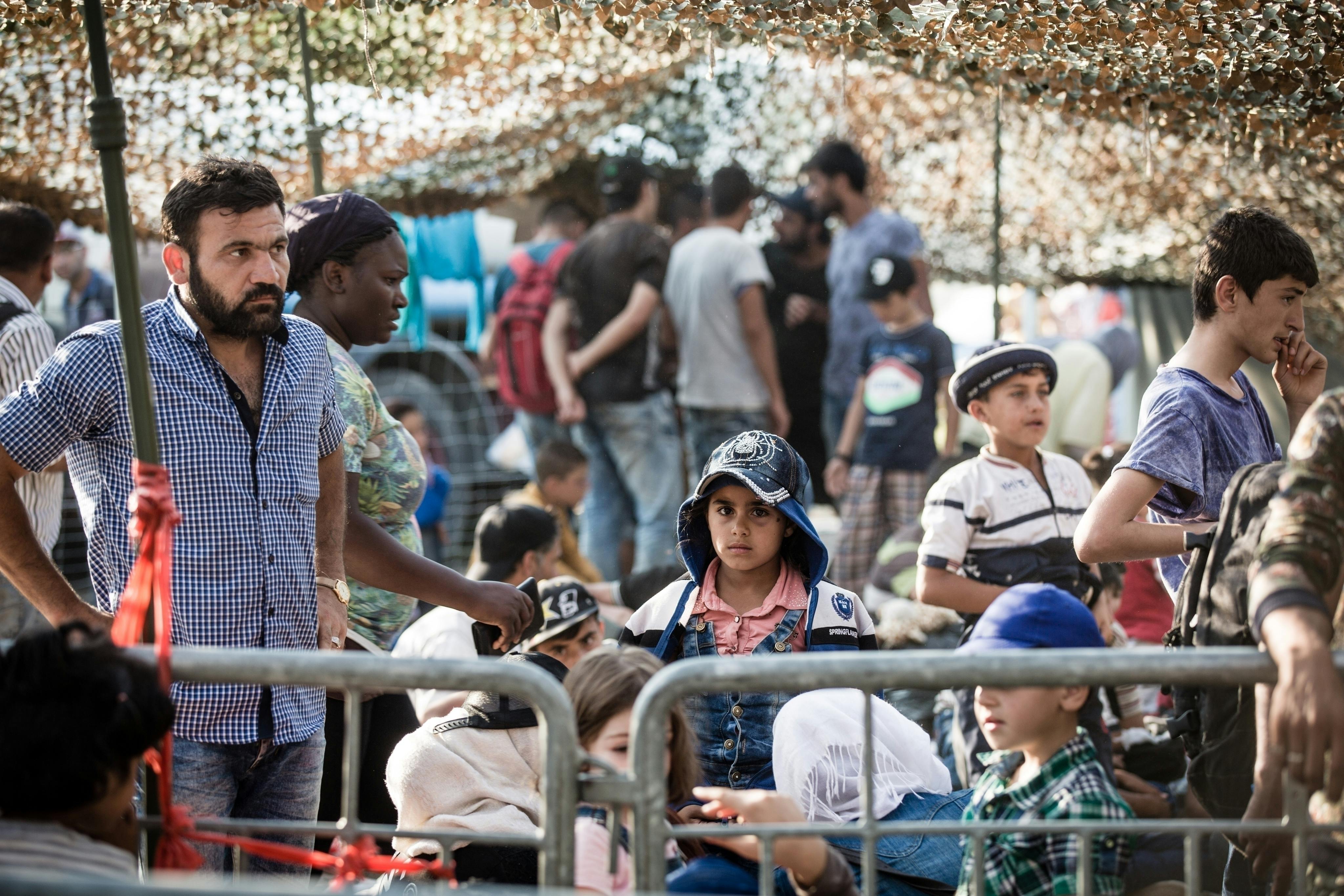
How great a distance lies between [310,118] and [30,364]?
147 centimetres

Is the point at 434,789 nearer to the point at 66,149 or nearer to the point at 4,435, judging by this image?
the point at 4,435

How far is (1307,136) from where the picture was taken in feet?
12.9

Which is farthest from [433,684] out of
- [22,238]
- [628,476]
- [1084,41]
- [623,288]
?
[623,288]

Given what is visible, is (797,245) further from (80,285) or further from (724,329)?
(80,285)

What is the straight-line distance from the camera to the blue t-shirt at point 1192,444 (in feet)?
9.72

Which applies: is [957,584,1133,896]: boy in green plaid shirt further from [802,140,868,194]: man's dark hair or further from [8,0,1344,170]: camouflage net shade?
[802,140,868,194]: man's dark hair

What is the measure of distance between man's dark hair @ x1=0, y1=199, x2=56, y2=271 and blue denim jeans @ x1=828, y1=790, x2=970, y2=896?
3677mm

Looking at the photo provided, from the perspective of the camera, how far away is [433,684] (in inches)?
82.2

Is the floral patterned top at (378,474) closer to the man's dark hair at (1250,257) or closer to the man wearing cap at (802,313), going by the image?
the man's dark hair at (1250,257)

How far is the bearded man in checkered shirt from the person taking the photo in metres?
2.63

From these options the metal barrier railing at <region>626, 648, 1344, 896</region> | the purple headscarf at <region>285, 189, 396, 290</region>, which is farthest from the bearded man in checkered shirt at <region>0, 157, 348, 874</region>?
the metal barrier railing at <region>626, 648, 1344, 896</region>

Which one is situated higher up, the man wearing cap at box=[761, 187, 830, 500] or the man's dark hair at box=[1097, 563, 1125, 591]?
the man wearing cap at box=[761, 187, 830, 500]

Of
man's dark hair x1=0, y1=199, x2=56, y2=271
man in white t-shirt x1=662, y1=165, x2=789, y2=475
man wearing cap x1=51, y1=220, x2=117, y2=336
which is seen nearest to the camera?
man's dark hair x1=0, y1=199, x2=56, y2=271

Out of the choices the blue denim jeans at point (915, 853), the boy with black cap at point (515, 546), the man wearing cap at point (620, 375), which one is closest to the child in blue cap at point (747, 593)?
the blue denim jeans at point (915, 853)
